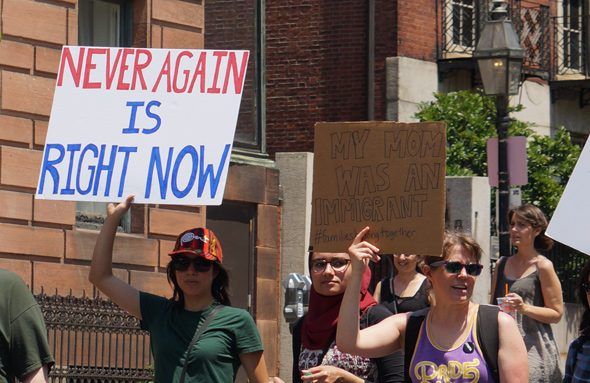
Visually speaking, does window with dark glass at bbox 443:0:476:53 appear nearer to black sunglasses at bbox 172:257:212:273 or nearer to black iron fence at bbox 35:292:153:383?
black iron fence at bbox 35:292:153:383

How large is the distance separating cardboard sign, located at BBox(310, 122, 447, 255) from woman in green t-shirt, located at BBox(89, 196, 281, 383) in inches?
24.4

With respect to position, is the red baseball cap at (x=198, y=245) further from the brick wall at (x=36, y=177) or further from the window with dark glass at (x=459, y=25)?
the window with dark glass at (x=459, y=25)

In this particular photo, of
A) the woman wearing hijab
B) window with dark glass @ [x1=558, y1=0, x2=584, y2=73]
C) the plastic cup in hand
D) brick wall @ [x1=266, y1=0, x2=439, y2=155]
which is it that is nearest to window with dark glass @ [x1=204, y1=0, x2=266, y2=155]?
brick wall @ [x1=266, y1=0, x2=439, y2=155]

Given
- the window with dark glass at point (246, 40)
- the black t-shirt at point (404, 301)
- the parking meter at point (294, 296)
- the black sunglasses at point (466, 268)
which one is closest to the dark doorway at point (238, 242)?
the window with dark glass at point (246, 40)

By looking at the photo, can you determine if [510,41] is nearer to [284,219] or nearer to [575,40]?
[284,219]

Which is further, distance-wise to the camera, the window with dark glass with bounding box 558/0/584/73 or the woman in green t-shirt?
the window with dark glass with bounding box 558/0/584/73

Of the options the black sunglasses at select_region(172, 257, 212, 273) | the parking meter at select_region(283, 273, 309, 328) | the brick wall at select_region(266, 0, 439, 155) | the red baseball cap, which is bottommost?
the parking meter at select_region(283, 273, 309, 328)

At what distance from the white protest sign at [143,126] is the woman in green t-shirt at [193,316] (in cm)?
22

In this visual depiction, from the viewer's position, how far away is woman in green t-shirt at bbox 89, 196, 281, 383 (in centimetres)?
586

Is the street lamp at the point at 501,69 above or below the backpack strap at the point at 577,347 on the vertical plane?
above

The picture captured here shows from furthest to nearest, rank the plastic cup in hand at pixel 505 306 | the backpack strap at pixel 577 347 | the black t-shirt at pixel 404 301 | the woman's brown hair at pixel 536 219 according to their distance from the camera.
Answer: the woman's brown hair at pixel 536 219
the black t-shirt at pixel 404 301
the plastic cup in hand at pixel 505 306
the backpack strap at pixel 577 347

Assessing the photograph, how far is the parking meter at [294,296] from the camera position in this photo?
13.2 m

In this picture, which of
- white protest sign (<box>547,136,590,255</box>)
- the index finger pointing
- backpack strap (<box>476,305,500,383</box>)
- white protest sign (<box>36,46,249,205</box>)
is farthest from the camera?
white protest sign (<box>36,46,249,205</box>)

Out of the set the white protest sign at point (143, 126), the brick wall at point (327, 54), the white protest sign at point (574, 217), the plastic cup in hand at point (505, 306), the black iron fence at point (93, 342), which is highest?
the brick wall at point (327, 54)
